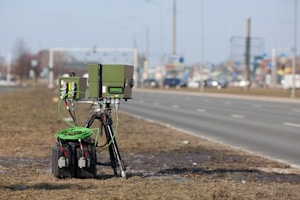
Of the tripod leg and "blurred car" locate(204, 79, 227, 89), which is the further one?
"blurred car" locate(204, 79, 227, 89)

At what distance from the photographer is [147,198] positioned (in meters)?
7.80

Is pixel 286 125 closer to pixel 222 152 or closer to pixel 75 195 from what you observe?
pixel 222 152

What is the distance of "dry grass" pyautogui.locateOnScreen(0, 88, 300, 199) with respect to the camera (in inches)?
323

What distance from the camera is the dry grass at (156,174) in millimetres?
8195

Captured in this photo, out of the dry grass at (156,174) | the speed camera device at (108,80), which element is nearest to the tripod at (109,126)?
the speed camera device at (108,80)

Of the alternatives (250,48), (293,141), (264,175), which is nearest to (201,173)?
(264,175)

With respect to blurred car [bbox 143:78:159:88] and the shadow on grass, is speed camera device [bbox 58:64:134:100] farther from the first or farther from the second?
blurred car [bbox 143:78:159:88]

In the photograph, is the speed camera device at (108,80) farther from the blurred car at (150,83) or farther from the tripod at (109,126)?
the blurred car at (150,83)

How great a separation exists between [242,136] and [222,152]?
5079 millimetres

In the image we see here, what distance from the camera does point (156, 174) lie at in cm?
1012

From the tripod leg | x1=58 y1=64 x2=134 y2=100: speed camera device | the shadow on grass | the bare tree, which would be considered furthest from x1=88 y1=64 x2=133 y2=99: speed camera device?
the bare tree

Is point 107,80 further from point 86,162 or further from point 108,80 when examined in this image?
point 86,162

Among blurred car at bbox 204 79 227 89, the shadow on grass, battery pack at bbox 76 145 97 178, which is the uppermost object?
blurred car at bbox 204 79 227 89

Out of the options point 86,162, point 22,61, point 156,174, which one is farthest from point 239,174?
point 22,61
